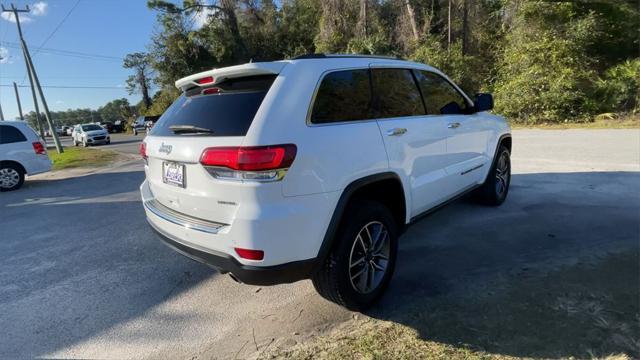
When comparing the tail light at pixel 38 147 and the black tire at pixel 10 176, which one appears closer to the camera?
the black tire at pixel 10 176

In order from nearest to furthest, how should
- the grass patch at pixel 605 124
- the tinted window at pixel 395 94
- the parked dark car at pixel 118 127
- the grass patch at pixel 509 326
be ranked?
the grass patch at pixel 509 326, the tinted window at pixel 395 94, the grass patch at pixel 605 124, the parked dark car at pixel 118 127

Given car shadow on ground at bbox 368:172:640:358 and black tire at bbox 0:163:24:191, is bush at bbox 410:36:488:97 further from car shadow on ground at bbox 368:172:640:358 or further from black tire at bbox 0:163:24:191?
black tire at bbox 0:163:24:191

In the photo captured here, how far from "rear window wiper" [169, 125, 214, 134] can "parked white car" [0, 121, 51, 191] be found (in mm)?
8543

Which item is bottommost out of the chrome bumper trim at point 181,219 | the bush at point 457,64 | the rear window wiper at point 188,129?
the chrome bumper trim at point 181,219

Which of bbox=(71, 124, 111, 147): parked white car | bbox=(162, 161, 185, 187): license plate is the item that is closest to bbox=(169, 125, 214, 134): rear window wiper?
bbox=(162, 161, 185, 187): license plate

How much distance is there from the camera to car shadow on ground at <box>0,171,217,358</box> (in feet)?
9.86

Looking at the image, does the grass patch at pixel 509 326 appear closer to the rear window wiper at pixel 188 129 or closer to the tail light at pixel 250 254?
the tail light at pixel 250 254

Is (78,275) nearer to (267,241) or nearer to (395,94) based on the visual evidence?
(267,241)

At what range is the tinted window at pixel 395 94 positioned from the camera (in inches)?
125

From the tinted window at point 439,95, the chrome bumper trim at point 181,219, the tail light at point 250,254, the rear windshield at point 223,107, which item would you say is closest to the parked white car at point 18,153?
the chrome bumper trim at point 181,219

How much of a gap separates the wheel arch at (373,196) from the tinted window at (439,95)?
0.96m

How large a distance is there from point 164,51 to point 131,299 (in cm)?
3451

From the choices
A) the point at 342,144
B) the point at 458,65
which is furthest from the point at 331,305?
the point at 458,65

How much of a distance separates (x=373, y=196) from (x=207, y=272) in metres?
1.84
